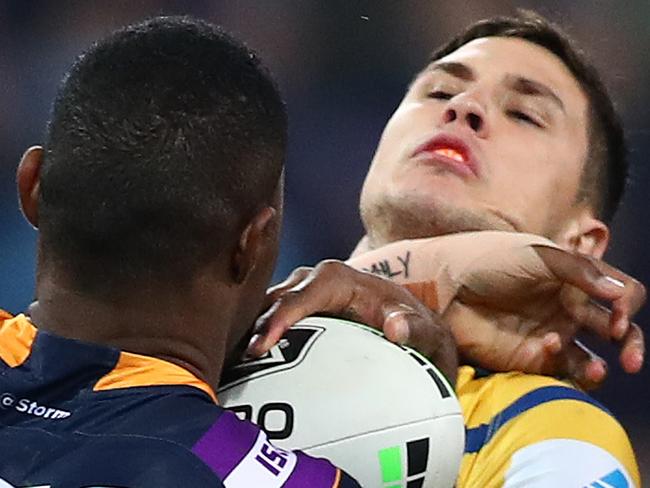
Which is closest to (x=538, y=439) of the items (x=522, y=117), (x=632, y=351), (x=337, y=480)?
(x=632, y=351)

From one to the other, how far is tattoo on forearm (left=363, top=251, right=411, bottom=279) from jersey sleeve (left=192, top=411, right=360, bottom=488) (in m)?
0.55

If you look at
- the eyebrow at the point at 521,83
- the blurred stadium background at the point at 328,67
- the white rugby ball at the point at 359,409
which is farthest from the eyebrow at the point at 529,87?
the blurred stadium background at the point at 328,67

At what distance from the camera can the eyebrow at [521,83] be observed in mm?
1556

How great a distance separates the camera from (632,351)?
1266mm

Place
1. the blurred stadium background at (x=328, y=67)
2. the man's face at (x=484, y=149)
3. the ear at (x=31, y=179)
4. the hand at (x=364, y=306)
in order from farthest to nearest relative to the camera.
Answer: the blurred stadium background at (x=328, y=67) < the man's face at (x=484, y=149) < the hand at (x=364, y=306) < the ear at (x=31, y=179)

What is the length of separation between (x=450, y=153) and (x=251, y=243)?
637mm

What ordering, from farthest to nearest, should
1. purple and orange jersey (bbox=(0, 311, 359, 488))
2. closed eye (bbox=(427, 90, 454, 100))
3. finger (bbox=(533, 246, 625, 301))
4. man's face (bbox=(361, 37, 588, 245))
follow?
closed eye (bbox=(427, 90, 454, 100)) → man's face (bbox=(361, 37, 588, 245)) → finger (bbox=(533, 246, 625, 301)) → purple and orange jersey (bbox=(0, 311, 359, 488))

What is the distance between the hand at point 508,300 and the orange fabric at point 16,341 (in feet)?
1.84

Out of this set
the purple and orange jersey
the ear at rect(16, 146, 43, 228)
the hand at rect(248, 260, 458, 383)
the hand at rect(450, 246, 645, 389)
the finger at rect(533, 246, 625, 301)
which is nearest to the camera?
the purple and orange jersey

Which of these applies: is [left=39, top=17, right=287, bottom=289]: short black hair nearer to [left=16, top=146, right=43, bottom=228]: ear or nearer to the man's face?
[left=16, top=146, right=43, bottom=228]: ear

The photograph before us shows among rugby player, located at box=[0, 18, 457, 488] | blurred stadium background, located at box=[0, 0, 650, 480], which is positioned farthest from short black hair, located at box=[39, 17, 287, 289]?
blurred stadium background, located at box=[0, 0, 650, 480]

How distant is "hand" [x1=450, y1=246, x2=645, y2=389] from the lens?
1.35 m

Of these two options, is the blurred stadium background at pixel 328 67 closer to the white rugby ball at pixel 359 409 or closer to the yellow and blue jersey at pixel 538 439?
the yellow and blue jersey at pixel 538 439

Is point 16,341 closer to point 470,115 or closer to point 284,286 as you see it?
point 284,286
